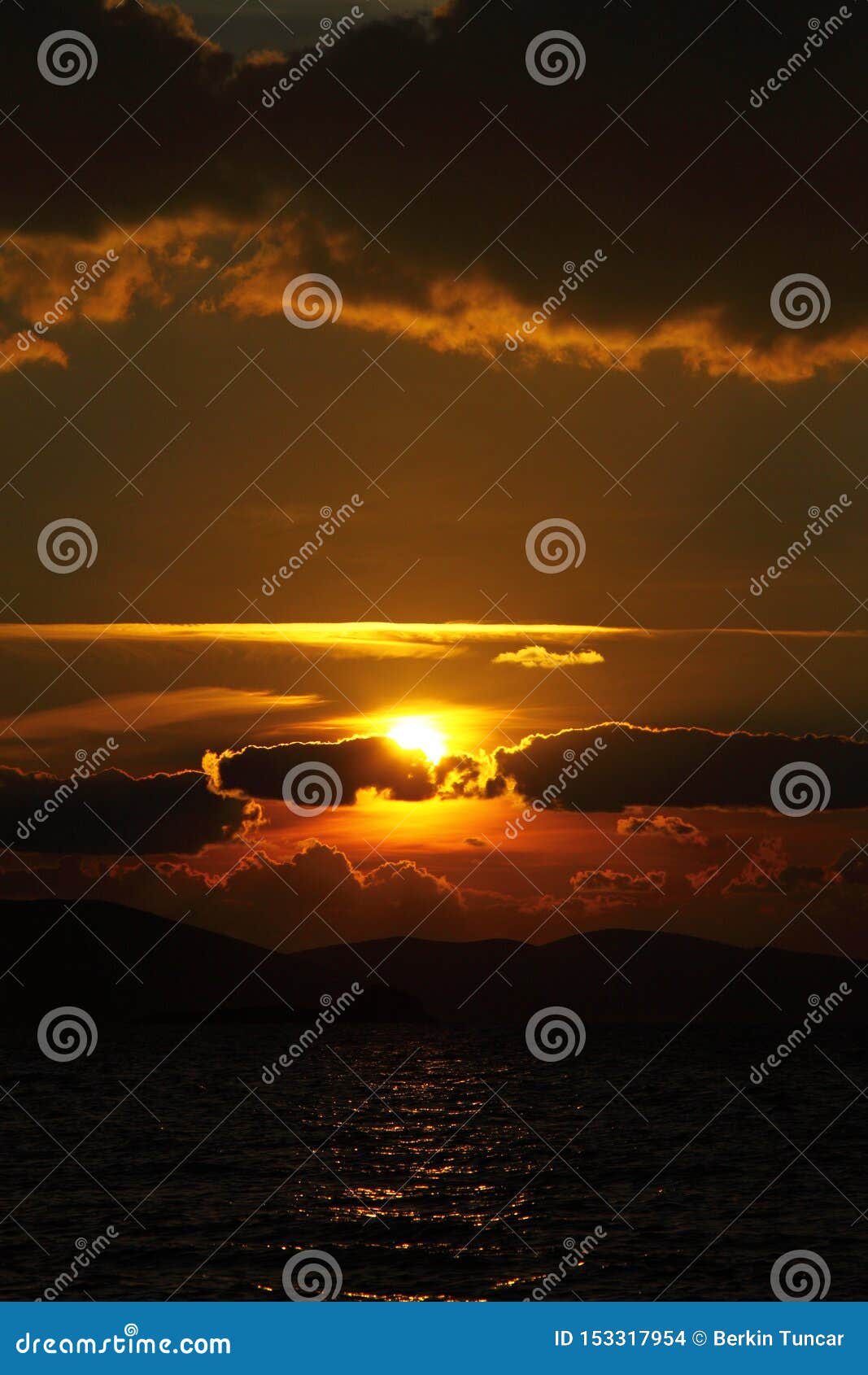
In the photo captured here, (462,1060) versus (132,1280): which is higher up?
(462,1060)

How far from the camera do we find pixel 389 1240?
3975 cm

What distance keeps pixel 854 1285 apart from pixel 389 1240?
44.3 feet

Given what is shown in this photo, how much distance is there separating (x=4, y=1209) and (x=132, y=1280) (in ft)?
42.3

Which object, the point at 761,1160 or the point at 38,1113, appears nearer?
the point at 761,1160

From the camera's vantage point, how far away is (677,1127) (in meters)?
80.4

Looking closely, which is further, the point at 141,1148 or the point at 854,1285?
the point at 141,1148
